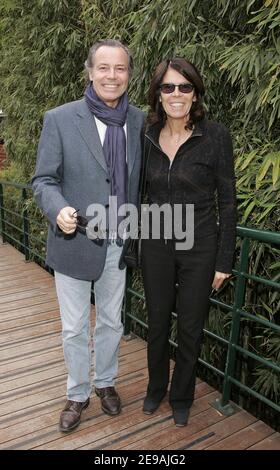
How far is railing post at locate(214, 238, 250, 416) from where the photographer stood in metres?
2.06

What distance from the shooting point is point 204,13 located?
8.90 feet

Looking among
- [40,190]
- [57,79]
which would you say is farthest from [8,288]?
[40,190]

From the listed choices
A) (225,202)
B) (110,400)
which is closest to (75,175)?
(225,202)

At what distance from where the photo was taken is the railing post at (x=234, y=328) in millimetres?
2057

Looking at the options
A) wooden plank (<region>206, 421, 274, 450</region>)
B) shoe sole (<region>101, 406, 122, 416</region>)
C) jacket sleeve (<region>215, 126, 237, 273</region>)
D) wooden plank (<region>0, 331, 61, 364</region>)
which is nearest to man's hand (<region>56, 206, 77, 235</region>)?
jacket sleeve (<region>215, 126, 237, 273</region>)

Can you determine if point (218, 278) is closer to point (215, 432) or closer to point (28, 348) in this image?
point (215, 432)

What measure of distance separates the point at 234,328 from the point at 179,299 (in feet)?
1.39

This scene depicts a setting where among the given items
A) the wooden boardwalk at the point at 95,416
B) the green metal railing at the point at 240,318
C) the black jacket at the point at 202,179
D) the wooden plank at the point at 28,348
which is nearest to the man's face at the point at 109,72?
the black jacket at the point at 202,179

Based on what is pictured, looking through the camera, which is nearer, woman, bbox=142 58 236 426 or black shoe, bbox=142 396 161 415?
woman, bbox=142 58 236 426

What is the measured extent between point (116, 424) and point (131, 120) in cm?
149

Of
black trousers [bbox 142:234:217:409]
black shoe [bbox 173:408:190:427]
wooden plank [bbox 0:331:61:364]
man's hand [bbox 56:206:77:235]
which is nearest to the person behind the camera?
man's hand [bbox 56:206:77:235]

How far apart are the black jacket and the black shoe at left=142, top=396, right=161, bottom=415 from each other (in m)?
0.85

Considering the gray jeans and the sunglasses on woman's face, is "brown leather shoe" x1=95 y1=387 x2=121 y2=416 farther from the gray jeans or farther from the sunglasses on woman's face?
the sunglasses on woman's face

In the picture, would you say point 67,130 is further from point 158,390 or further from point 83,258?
Answer: point 158,390
